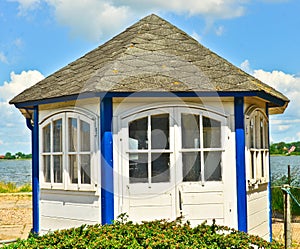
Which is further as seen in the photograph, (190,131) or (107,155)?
(190,131)

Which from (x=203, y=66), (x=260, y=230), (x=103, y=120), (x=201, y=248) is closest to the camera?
(x=201, y=248)

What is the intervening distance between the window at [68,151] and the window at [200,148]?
56.8 inches

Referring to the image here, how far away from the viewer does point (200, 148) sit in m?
8.43

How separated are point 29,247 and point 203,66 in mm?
4299

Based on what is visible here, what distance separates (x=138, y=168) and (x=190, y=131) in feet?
3.25

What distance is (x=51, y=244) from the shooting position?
6.12m

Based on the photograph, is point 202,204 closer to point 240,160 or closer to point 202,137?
point 240,160

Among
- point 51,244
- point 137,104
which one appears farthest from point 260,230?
point 51,244

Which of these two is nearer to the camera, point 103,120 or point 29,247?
point 29,247

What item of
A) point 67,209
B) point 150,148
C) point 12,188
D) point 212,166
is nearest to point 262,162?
point 212,166

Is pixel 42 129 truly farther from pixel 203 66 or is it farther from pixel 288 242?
pixel 288 242

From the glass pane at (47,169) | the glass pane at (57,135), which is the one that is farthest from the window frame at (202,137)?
the glass pane at (47,169)

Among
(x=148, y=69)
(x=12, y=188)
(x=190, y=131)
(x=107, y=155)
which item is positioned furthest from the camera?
(x=12, y=188)

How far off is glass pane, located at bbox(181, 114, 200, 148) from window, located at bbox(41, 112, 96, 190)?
54.7 inches
